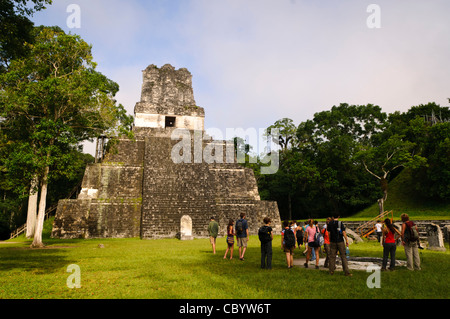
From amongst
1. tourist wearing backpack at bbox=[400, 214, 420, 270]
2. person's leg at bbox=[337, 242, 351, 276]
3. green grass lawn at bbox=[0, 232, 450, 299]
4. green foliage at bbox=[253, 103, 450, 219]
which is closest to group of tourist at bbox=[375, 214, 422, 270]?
tourist wearing backpack at bbox=[400, 214, 420, 270]

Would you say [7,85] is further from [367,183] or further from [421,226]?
[367,183]

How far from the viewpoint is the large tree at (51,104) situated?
11.3 m

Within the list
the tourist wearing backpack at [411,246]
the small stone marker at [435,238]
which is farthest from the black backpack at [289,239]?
the small stone marker at [435,238]

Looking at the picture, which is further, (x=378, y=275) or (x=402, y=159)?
(x=402, y=159)

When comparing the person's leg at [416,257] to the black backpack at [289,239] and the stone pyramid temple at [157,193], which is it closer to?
the black backpack at [289,239]

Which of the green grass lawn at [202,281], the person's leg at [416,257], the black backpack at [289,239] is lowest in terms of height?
the green grass lawn at [202,281]

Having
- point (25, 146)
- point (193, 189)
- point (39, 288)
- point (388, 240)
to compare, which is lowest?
point (39, 288)

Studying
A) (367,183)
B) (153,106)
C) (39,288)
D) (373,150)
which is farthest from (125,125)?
(367,183)

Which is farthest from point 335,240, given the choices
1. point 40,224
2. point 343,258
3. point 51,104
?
point 51,104

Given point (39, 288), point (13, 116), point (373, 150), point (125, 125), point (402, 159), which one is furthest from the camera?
point (373, 150)

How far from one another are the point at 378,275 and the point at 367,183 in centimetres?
2458

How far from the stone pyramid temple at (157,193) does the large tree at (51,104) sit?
323 cm

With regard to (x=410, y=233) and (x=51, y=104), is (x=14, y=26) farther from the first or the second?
(x=410, y=233)
